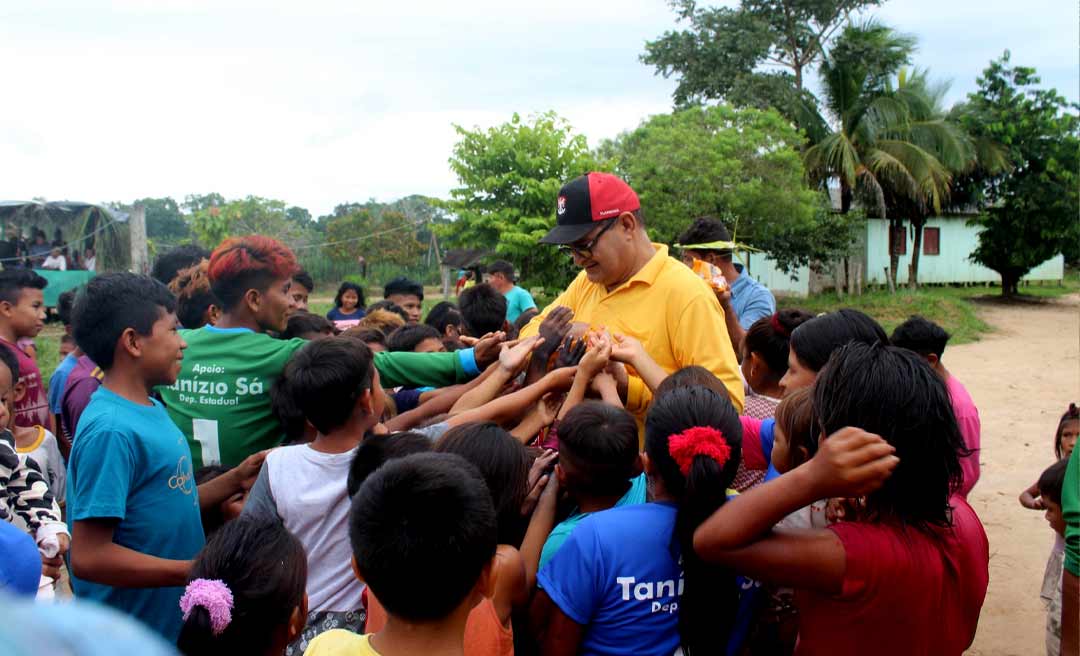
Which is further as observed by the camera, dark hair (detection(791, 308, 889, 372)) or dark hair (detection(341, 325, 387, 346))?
dark hair (detection(341, 325, 387, 346))

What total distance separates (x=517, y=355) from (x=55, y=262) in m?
17.2

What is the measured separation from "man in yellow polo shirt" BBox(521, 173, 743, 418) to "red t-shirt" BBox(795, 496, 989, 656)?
1.18m

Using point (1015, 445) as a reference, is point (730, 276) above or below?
above

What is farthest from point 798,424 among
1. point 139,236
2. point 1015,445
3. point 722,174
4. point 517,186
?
point 722,174

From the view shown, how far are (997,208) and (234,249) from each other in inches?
1036

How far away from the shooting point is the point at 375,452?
227cm

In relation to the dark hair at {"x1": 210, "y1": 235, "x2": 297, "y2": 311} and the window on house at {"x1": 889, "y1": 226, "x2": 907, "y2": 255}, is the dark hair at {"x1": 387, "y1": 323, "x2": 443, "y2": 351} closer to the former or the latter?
the dark hair at {"x1": 210, "y1": 235, "x2": 297, "y2": 311}

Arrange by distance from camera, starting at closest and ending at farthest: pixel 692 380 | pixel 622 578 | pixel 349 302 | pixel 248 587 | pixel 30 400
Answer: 1. pixel 248 587
2. pixel 622 578
3. pixel 692 380
4. pixel 30 400
5. pixel 349 302

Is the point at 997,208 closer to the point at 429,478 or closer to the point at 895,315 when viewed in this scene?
the point at 895,315

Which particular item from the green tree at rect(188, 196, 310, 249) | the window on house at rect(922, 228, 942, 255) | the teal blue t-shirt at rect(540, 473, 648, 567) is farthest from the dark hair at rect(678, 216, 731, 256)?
the green tree at rect(188, 196, 310, 249)

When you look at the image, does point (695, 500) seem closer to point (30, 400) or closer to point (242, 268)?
point (242, 268)

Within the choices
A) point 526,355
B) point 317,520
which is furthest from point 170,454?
point 526,355

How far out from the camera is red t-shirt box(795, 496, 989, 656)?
1.69m

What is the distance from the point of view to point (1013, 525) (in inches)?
228
